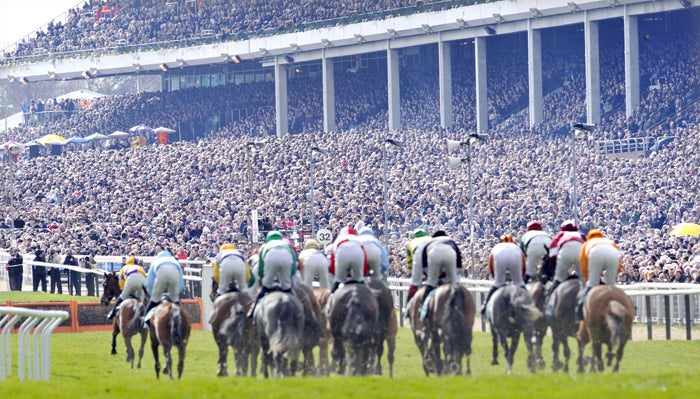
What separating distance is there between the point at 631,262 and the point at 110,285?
8.47 metres

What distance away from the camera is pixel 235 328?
53.6 feet

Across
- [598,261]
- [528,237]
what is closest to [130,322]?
[528,237]

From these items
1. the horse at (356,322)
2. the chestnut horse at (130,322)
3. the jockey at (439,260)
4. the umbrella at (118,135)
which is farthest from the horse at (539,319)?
the umbrella at (118,135)

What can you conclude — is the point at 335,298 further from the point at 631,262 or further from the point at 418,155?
the point at 418,155

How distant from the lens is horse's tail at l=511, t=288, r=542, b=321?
1599cm

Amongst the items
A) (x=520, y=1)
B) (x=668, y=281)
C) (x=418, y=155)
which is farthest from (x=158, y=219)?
(x=668, y=281)

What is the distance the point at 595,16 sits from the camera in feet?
153

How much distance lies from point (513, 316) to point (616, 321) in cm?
135

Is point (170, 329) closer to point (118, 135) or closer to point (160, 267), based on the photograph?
point (160, 267)

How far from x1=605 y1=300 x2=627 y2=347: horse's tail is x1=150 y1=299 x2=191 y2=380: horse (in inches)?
189

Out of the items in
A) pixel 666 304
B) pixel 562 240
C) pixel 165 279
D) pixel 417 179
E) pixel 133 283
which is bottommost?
pixel 666 304

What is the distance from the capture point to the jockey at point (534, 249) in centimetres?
1695

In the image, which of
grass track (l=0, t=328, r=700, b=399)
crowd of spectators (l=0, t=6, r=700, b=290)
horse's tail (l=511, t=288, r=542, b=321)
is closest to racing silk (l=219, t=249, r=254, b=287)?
grass track (l=0, t=328, r=700, b=399)

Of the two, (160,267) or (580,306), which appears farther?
(160,267)
